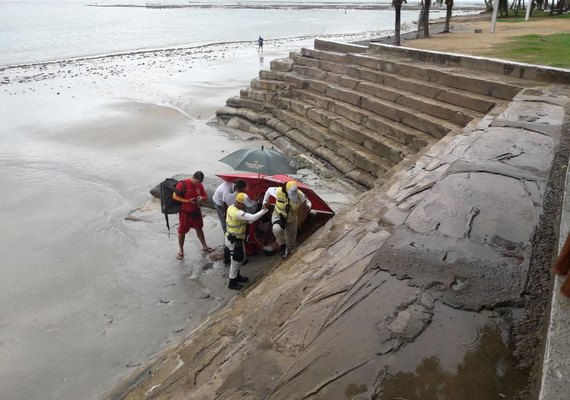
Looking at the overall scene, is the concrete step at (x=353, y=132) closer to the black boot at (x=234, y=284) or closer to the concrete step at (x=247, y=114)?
the concrete step at (x=247, y=114)

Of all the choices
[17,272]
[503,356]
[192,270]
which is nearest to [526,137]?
[503,356]

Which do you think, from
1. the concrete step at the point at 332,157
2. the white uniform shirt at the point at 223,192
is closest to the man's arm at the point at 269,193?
the white uniform shirt at the point at 223,192

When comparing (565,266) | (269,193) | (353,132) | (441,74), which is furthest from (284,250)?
(441,74)

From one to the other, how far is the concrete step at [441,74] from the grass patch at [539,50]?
2.35 metres

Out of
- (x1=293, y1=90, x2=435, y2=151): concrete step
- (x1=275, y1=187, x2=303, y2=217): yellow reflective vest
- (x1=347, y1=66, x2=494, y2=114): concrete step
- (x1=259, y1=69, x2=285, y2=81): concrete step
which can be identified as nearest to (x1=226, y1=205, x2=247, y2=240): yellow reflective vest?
(x1=275, y1=187, x2=303, y2=217): yellow reflective vest

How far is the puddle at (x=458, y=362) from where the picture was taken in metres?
2.50

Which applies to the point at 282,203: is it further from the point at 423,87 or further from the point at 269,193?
the point at 423,87

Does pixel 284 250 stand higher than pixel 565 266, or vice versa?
pixel 565 266

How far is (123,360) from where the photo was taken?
4.86m

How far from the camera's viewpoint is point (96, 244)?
23.6 ft

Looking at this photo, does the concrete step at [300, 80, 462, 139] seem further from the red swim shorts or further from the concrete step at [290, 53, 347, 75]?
the red swim shorts

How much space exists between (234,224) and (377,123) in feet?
19.2

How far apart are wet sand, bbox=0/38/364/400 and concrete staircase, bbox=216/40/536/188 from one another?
1018 millimetres

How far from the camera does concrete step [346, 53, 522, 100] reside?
9000 mm
